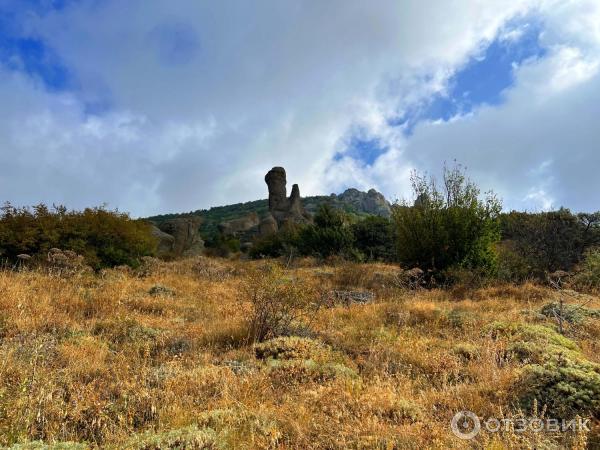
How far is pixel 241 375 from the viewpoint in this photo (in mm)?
4531

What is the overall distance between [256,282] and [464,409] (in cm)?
401

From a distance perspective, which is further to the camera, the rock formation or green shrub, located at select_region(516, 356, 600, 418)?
the rock formation

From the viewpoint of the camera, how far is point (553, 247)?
634 inches

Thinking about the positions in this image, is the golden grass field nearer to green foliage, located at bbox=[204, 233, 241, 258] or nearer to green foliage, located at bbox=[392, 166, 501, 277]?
green foliage, located at bbox=[392, 166, 501, 277]

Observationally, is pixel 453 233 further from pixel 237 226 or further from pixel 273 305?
pixel 237 226

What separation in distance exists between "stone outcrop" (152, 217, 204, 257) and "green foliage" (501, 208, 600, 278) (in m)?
20.2

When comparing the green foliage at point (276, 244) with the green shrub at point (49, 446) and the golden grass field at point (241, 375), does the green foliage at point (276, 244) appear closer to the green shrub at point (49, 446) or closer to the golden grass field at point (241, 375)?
the golden grass field at point (241, 375)

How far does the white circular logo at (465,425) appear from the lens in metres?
3.20

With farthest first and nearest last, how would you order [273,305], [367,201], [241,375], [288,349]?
[367,201] → [273,305] → [288,349] → [241,375]

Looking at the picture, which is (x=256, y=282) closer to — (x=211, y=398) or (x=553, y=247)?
(x=211, y=398)

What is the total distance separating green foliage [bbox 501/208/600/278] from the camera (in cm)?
1566

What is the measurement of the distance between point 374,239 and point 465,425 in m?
21.9

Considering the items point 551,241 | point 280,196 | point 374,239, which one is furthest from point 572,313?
point 280,196

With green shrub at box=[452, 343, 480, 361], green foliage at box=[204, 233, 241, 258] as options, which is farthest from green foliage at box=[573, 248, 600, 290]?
green foliage at box=[204, 233, 241, 258]
